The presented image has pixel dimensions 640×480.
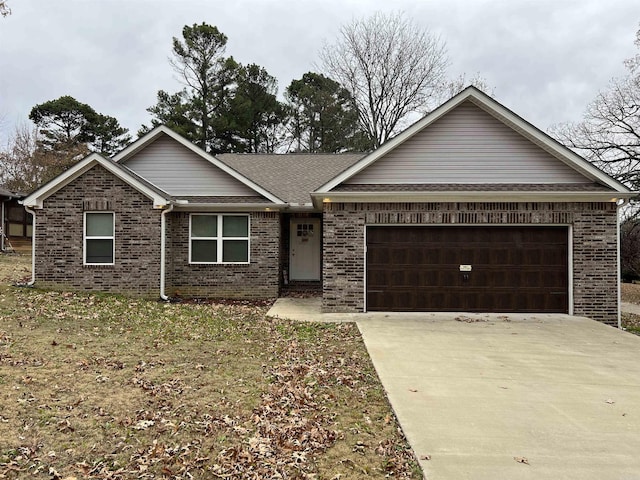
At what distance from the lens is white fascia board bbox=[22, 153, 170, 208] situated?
11336mm

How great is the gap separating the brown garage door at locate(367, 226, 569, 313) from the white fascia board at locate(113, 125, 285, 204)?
4057 mm

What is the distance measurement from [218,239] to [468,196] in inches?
286

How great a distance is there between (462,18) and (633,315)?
56.3 feet

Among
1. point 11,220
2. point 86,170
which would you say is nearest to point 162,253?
point 86,170

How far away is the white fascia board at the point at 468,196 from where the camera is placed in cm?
968

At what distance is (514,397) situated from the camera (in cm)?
495

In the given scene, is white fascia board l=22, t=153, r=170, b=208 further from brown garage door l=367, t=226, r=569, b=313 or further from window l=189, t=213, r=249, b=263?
brown garage door l=367, t=226, r=569, b=313

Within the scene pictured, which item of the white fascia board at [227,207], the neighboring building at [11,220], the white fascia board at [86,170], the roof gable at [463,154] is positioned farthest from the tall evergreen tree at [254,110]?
the roof gable at [463,154]

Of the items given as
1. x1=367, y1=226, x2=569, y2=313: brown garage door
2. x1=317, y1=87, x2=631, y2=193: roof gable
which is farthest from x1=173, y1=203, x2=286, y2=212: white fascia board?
x1=367, y1=226, x2=569, y2=313: brown garage door

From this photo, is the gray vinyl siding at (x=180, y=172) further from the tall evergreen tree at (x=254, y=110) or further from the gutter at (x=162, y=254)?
the tall evergreen tree at (x=254, y=110)

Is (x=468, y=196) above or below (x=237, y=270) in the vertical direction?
above

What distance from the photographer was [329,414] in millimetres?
4363

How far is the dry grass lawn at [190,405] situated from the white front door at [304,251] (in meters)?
6.65

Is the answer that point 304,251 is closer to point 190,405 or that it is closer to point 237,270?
point 237,270
